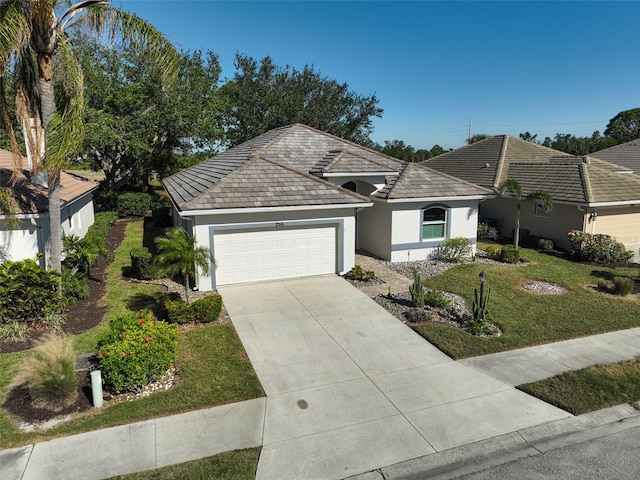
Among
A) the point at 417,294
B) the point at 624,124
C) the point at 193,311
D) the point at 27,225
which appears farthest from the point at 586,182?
the point at 624,124

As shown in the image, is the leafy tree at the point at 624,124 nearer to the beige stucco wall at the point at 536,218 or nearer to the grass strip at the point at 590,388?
the beige stucco wall at the point at 536,218

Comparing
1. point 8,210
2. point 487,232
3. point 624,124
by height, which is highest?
point 624,124

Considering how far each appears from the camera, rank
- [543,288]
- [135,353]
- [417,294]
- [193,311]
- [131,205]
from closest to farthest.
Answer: [135,353]
[193,311]
[417,294]
[543,288]
[131,205]

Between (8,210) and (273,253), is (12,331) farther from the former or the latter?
(273,253)

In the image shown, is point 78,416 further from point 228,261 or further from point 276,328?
point 228,261

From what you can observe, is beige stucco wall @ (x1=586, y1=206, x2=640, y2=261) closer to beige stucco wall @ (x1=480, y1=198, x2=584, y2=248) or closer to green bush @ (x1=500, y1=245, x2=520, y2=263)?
beige stucco wall @ (x1=480, y1=198, x2=584, y2=248)

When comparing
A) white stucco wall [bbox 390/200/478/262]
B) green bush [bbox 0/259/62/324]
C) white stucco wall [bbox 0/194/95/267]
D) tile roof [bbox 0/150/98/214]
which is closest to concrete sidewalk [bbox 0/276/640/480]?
green bush [bbox 0/259/62/324]

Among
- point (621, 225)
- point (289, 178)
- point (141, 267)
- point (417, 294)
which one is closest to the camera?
point (417, 294)

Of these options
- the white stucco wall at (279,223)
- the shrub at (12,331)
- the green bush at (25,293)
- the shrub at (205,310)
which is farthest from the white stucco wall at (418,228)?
the shrub at (12,331)
